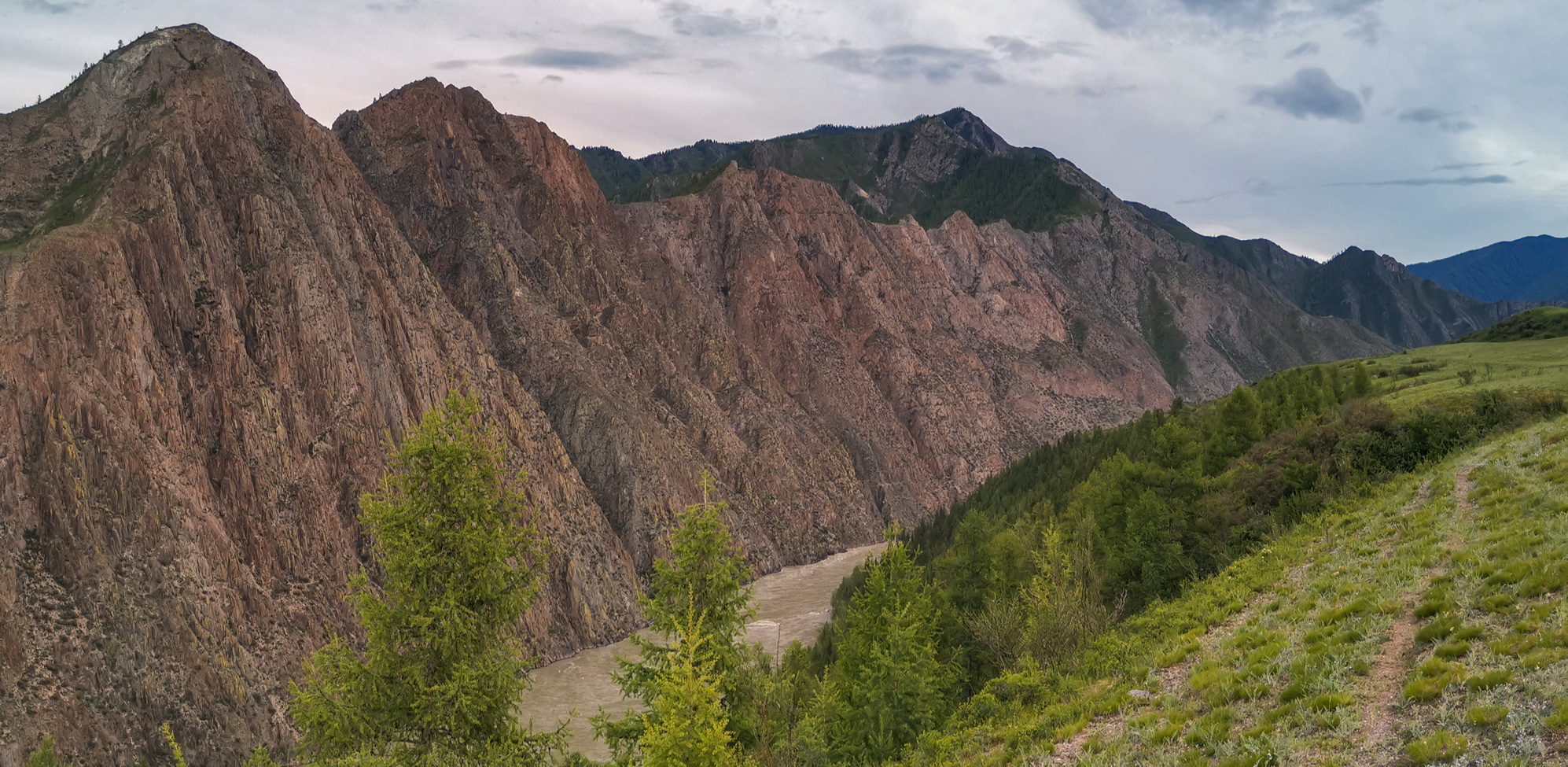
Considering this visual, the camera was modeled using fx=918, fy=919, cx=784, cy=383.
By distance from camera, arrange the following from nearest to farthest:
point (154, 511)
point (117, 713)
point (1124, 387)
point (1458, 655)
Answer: point (1458, 655)
point (117, 713)
point (154, 511)
point (1124, 387)

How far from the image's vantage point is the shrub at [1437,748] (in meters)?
10.6

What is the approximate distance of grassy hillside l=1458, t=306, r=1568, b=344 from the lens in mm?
71375

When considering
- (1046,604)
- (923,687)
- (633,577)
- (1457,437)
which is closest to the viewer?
(923,687)

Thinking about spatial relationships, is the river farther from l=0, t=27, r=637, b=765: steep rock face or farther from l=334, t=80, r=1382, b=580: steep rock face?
l=334, t=80, r=1382, b=580: steep rock face

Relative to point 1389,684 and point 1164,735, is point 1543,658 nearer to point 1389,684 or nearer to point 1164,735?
point 1389,684

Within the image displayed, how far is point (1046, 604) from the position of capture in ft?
84.8

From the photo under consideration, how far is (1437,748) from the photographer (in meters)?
10.8

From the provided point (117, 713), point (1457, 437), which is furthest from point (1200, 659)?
point (117, 713)

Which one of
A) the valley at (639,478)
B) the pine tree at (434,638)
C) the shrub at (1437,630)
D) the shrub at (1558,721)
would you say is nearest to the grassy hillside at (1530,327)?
the valley at (639,478)

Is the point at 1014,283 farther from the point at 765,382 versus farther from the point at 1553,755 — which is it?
the point at 1553,755

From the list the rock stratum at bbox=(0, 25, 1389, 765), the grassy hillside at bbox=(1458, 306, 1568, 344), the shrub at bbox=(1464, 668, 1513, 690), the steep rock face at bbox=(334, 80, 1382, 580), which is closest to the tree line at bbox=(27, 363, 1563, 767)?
the rock stratum at bbox=(0, 25, 1389, 765)

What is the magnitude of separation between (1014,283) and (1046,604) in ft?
497

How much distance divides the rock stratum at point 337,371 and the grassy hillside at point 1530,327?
59528mm

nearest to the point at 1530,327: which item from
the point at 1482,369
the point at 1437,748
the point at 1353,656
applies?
the point at 1482,369
